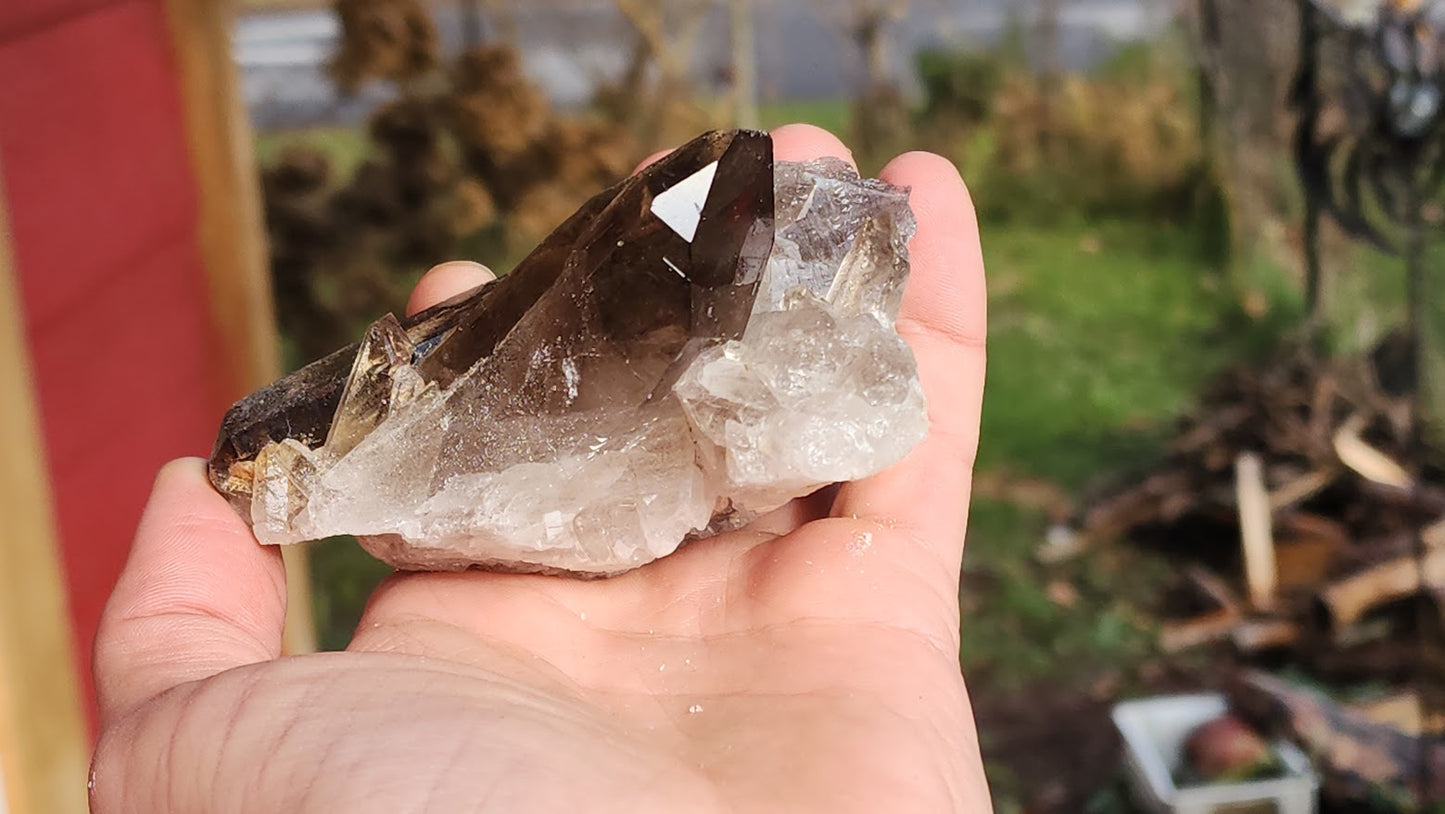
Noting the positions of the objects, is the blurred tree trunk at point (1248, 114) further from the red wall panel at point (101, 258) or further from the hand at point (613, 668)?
the red wall panel at point (101, 258)

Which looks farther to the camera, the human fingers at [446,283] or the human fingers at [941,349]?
the human fingers at [446,283]

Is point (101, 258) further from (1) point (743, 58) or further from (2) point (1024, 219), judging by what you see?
(2) point (1024, 219)

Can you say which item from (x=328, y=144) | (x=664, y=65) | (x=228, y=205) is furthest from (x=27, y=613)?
(x=664, y=65)

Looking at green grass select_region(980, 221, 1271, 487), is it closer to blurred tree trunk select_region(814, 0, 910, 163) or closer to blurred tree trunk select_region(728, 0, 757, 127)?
blurred tree trunk select_region(814, 0, 910, 163)

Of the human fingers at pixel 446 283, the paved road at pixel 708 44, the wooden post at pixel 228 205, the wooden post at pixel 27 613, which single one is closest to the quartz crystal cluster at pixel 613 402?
the human fingers at pixel 446 283

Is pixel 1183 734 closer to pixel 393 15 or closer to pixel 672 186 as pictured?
pixel 672 186

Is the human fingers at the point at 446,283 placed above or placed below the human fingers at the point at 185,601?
above

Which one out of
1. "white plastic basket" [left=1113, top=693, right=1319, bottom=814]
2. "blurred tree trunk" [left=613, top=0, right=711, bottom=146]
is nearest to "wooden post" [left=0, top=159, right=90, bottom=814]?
"blurred tree trunk" [left=613, top=0, right=711, bottom=146]
